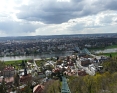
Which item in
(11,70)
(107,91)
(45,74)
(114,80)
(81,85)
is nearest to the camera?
(107,91)

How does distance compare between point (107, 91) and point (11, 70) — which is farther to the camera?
point (11, 70)

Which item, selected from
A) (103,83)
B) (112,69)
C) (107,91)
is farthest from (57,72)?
(107,91)

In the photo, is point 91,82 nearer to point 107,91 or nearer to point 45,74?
point 107,91

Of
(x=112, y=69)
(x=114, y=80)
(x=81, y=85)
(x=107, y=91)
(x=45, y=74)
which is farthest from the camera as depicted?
(x=45, y=74)

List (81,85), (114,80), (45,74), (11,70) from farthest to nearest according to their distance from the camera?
(11,70) < (45,74) < (114,80) < (81,85)

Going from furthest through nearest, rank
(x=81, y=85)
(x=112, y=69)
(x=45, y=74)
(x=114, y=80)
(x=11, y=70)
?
(x=11, y=70) → (x=45, y=74) → (x=112, y=69) → (x=114, y=80) → (x=81, y=85)

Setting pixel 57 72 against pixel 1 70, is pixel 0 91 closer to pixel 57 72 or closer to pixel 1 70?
pixel 57 72

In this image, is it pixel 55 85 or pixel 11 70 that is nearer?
pixel 55 85

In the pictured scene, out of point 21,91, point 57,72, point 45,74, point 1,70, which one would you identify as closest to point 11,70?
point 1,70

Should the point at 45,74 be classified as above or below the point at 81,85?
below
